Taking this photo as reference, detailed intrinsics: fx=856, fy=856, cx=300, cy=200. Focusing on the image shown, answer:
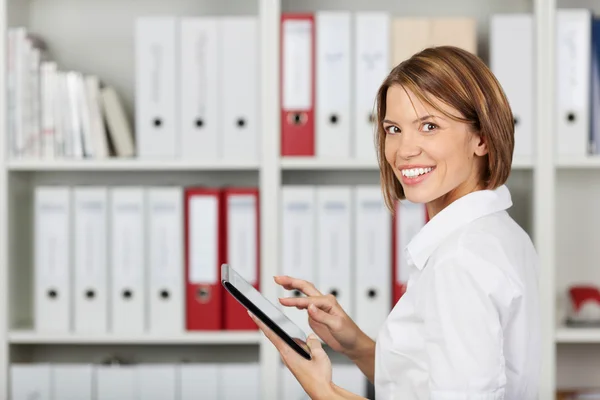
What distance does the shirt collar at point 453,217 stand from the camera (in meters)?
1.12

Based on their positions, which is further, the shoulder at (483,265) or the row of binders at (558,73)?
the row of binders at (558,73)

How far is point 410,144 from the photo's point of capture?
113 cm

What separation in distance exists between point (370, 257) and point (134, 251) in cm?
58

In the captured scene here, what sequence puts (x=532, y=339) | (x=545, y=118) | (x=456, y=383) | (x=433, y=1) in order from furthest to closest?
(x=433, y=1), (x=545, y=118), (x=532, y=339), (x=456, y=383)

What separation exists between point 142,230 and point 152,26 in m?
0.50

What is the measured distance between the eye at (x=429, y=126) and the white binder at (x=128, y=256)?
3.71ft

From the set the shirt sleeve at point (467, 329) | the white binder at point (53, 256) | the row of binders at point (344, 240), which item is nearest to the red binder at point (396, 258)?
the row of binders at point (344, 240)

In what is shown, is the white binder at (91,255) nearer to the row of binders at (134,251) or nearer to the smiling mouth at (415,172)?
the row of binders at (134,251)

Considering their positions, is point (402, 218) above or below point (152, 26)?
below

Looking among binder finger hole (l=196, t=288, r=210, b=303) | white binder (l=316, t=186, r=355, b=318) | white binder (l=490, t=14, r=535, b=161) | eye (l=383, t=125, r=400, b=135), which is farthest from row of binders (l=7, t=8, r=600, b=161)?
eye (l=383, t=125, r=400, b=135)

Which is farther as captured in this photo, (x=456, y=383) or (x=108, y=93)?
(x=108, y=93)

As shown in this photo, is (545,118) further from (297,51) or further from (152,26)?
(152,26)

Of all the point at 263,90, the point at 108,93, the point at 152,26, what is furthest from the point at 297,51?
the point at 108,93

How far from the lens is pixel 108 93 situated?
7.14ft
